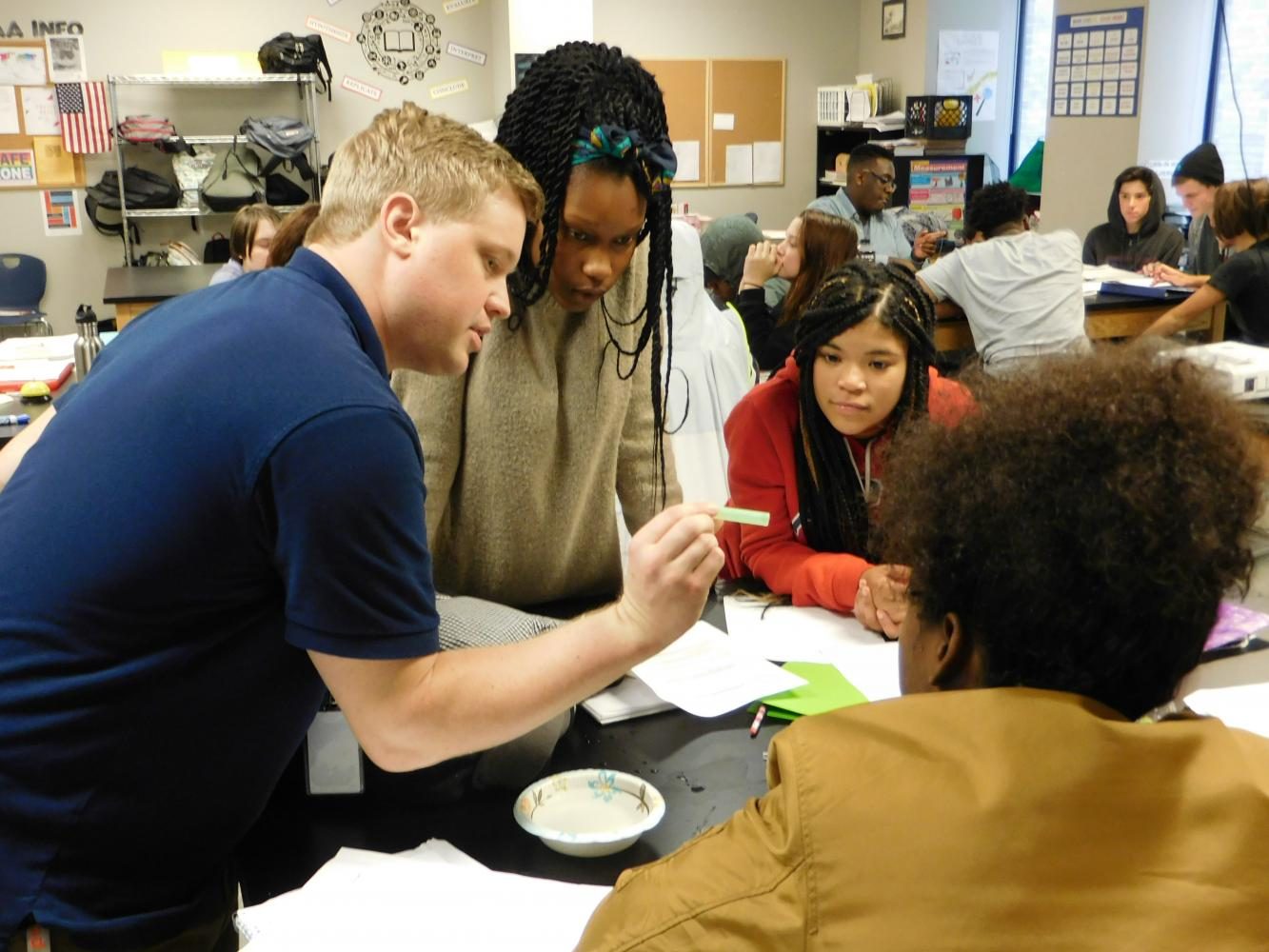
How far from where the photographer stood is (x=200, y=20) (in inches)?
264

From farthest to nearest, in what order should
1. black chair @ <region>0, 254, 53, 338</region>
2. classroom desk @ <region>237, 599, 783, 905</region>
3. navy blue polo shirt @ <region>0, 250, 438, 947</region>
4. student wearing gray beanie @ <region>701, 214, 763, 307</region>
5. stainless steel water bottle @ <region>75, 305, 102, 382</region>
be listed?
1. black chair @ <region>0, 254, 53, 338</region>
2. student wearing gray beanie @ <region>701, 214, 763, 307</region>
3. stainless steel water bottle @ <region>75, 305, 102, 382</region>
4. classroom desk @ <region>237, 599, 783, 905</region>
5. navy blue polo shirt @ <region>0, 250, 438, 947</region>

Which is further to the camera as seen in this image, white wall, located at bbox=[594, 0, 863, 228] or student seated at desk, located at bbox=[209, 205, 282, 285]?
white wall, located at bbox=[594, 0, 863, 228]

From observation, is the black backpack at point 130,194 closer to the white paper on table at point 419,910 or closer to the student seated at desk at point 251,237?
the student seated at desk at point 251,237

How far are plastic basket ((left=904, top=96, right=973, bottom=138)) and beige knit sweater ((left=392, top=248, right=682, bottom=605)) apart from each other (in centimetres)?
535

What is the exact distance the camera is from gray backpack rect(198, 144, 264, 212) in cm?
634

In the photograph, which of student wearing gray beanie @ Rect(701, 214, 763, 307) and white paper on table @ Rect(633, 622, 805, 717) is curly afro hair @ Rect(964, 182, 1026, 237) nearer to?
student wearing gray beanie @ Rect(701, 214, 763, 307)

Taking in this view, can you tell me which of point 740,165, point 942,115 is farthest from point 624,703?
point 740,165

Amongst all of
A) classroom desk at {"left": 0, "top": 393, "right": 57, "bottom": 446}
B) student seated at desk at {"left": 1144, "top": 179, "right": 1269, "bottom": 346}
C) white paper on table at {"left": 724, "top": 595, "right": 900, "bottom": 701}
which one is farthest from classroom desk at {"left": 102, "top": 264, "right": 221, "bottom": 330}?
student seated at desk at {"left": 1144, "top": 179, "right": 1269, "bottom": 346}

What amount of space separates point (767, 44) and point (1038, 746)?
25.0 ft

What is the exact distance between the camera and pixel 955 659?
80 cm

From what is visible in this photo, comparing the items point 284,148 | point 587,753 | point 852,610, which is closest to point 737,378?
point 852,610

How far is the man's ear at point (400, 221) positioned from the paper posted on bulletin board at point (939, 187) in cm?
541

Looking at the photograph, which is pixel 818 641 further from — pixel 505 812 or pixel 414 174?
pixel 414 174

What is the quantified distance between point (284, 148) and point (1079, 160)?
4.29 meters
